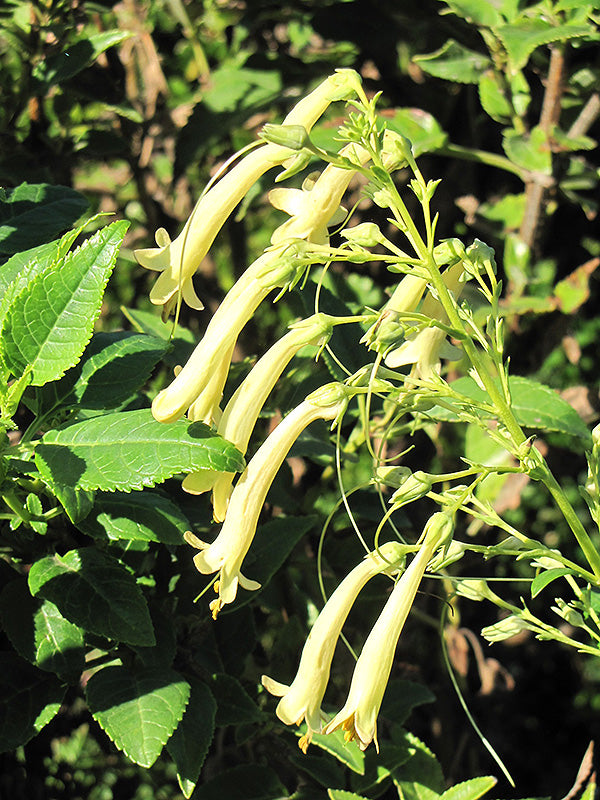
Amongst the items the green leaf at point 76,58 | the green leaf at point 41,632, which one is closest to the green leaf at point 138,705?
the green leaf at point 41,632

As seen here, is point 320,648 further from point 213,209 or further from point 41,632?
point 213,209

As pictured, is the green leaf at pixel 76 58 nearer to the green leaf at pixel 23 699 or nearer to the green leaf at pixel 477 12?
the green leaf at pixel 477 12

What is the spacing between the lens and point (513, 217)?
200cm

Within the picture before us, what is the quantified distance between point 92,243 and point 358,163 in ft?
1.02

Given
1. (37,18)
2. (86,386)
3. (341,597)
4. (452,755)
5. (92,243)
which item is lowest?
(452,755)

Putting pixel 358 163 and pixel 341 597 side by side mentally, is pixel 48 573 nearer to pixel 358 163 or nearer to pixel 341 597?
pixel 341 597

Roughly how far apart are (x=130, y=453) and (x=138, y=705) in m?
0.35

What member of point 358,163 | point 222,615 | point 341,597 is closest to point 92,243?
point 358,163

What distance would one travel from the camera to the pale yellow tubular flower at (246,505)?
1033mm

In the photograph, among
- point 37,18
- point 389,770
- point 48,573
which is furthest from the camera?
point 37,18

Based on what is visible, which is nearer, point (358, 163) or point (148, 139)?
point (358, 163)

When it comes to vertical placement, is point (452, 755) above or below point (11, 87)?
below

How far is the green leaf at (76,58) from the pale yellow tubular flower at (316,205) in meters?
0.75

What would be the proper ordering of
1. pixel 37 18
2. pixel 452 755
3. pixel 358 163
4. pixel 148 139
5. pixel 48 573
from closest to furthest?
pixel 358 163, pixel 48 573, pixel 37 18, pixel 452 755, pixel 148 139
